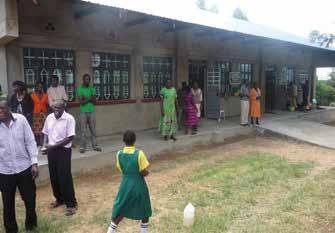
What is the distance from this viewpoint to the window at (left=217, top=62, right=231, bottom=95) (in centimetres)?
1370

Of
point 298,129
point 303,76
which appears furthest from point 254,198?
point 303,76

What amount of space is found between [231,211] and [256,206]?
48 cm

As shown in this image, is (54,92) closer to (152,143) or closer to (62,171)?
(152,143)

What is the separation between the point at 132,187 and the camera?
391cm

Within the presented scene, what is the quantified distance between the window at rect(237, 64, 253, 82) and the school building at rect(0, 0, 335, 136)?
4cm

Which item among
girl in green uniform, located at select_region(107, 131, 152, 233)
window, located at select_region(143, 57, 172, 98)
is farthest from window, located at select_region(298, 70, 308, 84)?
girl in green uniform, located at select_region(107, 131, 152, 233)

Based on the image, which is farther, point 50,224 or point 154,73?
point 154,73

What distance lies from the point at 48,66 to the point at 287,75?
12750 mm

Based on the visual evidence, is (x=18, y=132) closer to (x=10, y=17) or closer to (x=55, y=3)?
(x=10, y=17)

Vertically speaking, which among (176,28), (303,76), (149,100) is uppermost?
(176,28)

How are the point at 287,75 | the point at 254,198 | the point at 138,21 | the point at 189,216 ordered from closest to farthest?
the point at 189,216 → the point at 254,198 → the point at 138,21 → the point at 287,75

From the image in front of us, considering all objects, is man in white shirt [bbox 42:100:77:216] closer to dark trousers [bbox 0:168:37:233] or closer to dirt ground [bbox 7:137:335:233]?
dirt ground [bbox 7:137:335:233]

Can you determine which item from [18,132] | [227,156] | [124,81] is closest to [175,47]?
[124,81]

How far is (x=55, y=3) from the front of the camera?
8266 millimetres
